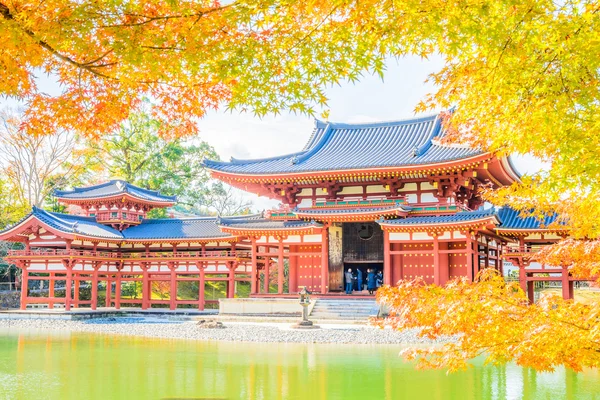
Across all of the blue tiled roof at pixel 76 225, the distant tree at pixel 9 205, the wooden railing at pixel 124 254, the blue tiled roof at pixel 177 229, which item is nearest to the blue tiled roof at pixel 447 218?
the wooden railing at pixel 124 254

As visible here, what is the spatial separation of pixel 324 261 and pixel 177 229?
9.14 metres

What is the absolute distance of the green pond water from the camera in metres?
9.57

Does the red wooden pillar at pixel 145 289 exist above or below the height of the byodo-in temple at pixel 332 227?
below

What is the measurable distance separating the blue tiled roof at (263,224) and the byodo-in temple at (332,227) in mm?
53

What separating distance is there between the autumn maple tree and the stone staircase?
15.2m

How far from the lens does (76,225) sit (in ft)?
87.8

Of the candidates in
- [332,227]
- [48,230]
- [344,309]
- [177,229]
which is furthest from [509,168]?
[48,230]

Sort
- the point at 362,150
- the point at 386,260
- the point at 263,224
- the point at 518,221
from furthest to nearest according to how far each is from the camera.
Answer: the point at 362,150 < the point at 263,224 < the point at 386,260 < the point at 518,221

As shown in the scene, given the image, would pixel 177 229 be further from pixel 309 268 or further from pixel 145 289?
pixel 309 268

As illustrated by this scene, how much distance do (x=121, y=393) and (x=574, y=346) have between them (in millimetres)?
7419

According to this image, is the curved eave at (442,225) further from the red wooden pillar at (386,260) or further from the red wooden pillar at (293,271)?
the red wooden pillar at (293,271)

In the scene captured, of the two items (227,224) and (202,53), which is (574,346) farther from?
(227,224)

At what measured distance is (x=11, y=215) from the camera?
1293 inches

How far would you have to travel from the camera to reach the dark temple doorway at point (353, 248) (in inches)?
923
